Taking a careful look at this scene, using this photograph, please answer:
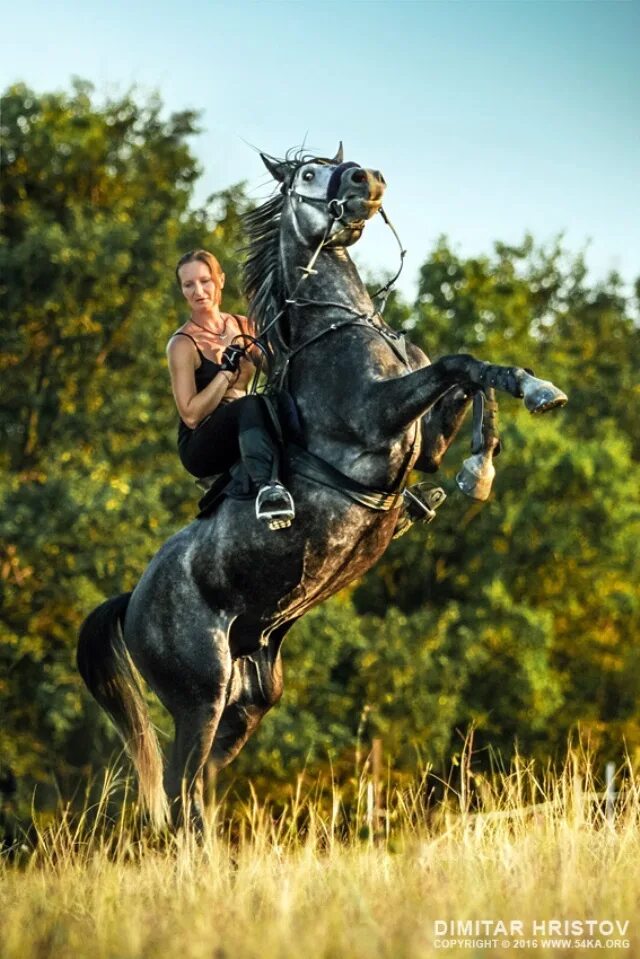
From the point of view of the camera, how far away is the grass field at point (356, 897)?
192 inches

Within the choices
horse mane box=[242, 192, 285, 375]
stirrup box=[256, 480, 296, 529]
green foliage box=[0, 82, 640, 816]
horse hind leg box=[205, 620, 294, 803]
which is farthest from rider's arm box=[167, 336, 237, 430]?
green foliage box=[0, 82, 640, 816]

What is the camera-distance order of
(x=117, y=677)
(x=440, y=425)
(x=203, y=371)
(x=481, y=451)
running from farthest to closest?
1. (x=117, y=677)
2. (x=203, y=371)
3. (x=440, y=425)
4. (x=481, y=451)

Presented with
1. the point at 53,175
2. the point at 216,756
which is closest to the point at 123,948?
the point at 216,756

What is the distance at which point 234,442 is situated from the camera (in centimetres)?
798

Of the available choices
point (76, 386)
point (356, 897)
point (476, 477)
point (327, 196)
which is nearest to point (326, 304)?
point (327, 196)

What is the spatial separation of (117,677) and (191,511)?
18.4 meters

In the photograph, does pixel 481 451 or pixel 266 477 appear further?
pixel 266 477

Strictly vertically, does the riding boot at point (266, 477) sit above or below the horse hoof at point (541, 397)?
below

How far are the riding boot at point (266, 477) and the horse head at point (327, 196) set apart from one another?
3.52 feet

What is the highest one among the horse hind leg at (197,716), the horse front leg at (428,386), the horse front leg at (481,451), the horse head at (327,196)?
the horse head at (327,196)

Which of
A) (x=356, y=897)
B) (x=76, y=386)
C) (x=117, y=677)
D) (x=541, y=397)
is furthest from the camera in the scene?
(x=76, y=386)

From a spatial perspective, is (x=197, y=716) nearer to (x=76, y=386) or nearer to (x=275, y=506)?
(x=275, y=506)

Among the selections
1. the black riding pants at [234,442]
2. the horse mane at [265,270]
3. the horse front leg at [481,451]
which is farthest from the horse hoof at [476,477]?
the horse mane at [265,270]

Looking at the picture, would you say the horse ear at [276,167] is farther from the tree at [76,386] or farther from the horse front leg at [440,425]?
the tree at [76,386]
